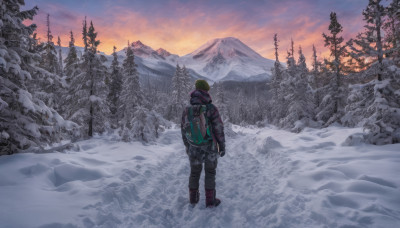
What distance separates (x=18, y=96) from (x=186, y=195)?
19.8 ft

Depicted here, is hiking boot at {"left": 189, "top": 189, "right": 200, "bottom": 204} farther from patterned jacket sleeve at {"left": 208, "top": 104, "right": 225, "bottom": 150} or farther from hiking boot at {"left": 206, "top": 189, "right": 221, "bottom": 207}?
patterned jacket sleeve at {"left": 208, "top": 104, "right": 225, "bottom": 150}

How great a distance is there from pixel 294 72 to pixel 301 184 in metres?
21.3

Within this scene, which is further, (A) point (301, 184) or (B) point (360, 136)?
(B) point (360, 136)

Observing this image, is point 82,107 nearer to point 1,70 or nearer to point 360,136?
point 1,70

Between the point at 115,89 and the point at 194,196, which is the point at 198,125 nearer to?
the point at 194,196

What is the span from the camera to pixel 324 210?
3.72 meters

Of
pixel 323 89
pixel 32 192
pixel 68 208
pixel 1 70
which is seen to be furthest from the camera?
pixel 323 89

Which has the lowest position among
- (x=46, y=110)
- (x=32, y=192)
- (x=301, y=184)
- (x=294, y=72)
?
(x=301, y=184)

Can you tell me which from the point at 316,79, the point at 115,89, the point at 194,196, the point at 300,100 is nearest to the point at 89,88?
the point at 115,89

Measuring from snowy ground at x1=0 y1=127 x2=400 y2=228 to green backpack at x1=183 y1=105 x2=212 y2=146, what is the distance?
148 cm

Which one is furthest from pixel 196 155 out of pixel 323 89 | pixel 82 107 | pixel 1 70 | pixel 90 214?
pixel 323 89

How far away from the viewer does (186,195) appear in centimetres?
514

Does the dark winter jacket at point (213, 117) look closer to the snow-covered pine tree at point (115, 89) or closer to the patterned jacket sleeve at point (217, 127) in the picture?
the patterned jacket sleeve at point (217, 127)

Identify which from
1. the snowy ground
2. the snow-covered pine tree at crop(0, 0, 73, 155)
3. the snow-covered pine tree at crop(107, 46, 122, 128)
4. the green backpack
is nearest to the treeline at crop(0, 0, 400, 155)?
the snow-covered pine tree at crop(0, 0, 73, 155)
